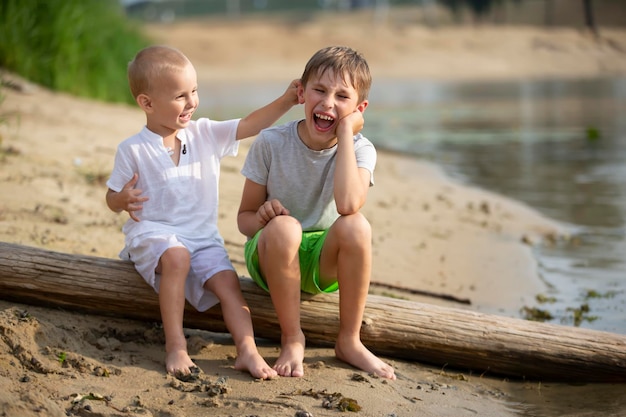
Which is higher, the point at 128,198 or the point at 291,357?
the point at 128,198

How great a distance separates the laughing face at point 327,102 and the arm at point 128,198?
73 cm

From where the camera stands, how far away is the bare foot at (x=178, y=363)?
312 centimetres

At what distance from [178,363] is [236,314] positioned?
34cm

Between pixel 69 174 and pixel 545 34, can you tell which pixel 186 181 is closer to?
pixel 69 174

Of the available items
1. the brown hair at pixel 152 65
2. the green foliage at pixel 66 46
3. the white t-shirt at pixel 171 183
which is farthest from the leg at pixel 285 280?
the green foliage at pixel 66 46

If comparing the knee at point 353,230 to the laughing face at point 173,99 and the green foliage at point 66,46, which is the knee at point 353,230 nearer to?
the laughing face at point 173,99

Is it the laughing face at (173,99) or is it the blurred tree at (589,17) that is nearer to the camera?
the laughing face at (173,99)

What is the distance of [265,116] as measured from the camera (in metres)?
3.66

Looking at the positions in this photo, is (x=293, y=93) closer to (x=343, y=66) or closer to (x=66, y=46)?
(x=343, y=66)

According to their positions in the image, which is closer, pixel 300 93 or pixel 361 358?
pixel 361 358

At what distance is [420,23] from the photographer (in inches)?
1821

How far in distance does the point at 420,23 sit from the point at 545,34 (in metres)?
7.68

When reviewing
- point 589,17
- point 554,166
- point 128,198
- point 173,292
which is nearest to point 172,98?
point 128,198

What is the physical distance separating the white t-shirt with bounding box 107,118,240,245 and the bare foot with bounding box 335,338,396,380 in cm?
71
